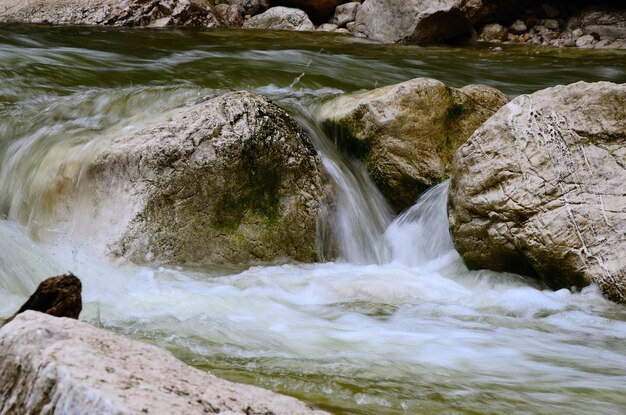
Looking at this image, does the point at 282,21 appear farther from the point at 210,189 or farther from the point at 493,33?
the point at 210,189

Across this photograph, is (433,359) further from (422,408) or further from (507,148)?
(507,148)

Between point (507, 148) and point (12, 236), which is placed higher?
point (507, 148)

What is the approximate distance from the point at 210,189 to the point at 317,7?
11.9m

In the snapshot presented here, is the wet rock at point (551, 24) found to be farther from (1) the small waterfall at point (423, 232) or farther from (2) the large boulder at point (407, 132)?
(1) the small waterfall at point (423, 232)

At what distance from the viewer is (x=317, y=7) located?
655 inches

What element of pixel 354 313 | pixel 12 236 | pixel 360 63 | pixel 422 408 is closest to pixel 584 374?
pixel 422 408

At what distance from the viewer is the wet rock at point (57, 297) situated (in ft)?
9.20

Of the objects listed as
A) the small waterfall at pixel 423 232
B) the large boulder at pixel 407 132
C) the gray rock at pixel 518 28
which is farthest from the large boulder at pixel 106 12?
the small waterfall at pixel 423 232

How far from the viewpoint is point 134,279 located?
16.2 feet

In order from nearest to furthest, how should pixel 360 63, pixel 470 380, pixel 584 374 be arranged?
1. pixel 470 380
2. pixel 584 374
3. pixel 360 63

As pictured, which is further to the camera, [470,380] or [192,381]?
[470,380]

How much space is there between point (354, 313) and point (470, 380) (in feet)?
4.23

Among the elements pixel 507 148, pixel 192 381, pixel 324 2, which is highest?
pixel 324 2

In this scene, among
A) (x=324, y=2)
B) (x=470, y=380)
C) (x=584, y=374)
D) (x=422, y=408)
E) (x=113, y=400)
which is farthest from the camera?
(x=324, y=2)
